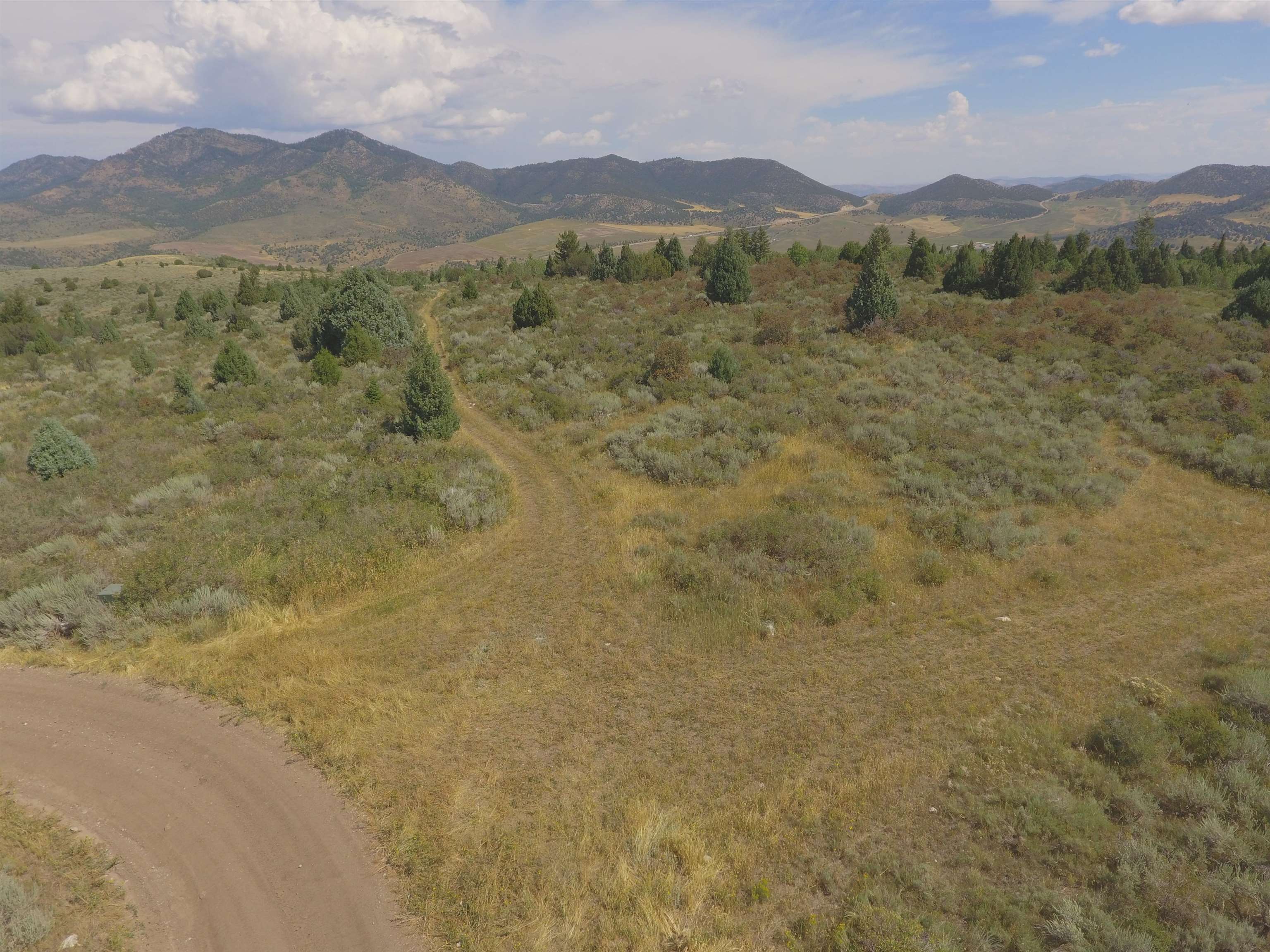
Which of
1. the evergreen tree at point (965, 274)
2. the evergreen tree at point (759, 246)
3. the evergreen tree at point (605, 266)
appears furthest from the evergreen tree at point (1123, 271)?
the evergreen tree at point (605, 266)

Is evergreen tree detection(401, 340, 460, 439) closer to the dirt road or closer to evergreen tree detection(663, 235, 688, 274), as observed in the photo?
the dirt road

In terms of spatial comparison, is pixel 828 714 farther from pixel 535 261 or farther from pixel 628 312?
pixel 535 261

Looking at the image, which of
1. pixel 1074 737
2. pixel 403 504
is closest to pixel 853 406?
pixel 1074 737

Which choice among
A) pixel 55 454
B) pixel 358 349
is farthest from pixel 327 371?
pixel 55 454

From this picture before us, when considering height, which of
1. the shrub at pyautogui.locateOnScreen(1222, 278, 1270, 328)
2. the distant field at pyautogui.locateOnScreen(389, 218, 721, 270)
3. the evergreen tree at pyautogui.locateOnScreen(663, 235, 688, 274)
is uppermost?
the distant field at pyautogui.locateOnScreen(389, 218, 721, 270)

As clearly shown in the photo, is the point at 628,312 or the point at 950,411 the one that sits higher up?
the point at 628,312

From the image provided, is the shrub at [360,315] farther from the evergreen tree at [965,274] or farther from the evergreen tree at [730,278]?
the evergreen tree at [965,274]

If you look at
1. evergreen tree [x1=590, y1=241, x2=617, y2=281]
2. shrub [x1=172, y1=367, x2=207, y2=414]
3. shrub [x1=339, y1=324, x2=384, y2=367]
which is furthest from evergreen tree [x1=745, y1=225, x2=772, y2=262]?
shrub [x1=172, y1=367, x2=207, y2=414]
